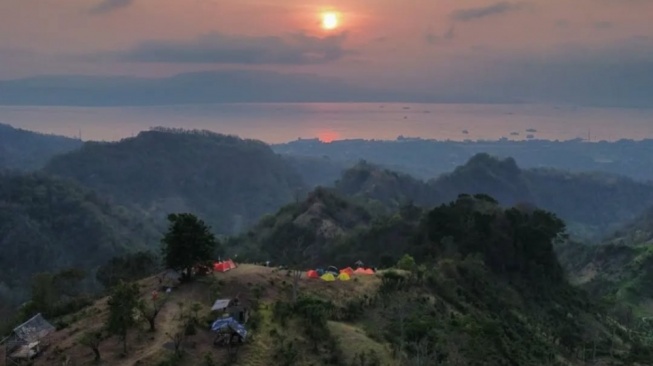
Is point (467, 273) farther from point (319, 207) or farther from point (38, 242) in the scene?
point (38, 242)

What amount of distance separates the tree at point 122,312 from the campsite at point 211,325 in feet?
2.38

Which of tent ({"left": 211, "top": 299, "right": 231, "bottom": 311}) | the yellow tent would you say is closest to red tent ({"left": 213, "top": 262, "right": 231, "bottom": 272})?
tent ({"left": 211, "top": 299, "right": 231, "bottom": 311})

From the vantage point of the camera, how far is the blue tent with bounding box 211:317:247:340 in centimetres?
2530

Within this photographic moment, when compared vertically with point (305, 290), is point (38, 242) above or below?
below

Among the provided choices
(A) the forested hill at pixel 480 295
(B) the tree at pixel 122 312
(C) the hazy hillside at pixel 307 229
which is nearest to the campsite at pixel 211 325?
(B) the tree at pixel 122 312

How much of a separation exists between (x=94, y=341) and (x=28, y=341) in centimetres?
495

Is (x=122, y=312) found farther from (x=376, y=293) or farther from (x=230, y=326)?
(x=376, y=293)

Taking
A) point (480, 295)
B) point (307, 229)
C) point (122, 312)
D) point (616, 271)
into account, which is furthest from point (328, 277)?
point (616, 271)

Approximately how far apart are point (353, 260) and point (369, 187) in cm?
8369

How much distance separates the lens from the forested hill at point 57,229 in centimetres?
10838

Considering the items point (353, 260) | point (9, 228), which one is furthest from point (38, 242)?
point (353, 260)

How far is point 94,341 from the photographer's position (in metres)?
25.1

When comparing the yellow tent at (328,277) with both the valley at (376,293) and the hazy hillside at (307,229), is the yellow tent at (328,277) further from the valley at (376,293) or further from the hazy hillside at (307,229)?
the hazy hillside at (307,229)

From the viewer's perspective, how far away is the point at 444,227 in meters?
58.5
